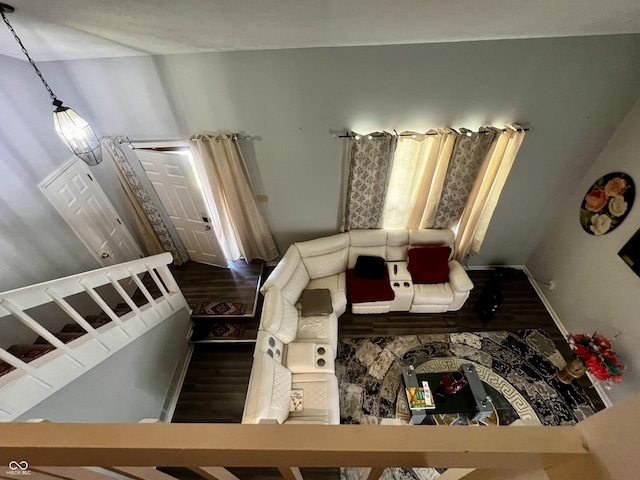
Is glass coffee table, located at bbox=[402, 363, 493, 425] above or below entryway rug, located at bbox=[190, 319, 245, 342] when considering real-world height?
below

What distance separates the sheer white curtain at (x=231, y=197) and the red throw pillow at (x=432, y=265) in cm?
207

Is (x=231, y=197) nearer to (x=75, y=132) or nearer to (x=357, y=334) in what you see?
(x=75, y=132)

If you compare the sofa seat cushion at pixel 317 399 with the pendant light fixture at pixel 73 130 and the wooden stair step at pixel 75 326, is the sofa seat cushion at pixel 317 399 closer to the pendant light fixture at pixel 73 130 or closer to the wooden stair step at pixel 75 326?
the wooden stair step at pixel 75 326

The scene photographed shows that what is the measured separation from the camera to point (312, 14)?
5.64 feet

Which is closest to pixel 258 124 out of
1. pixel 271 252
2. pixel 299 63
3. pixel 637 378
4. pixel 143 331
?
pixel 299 63

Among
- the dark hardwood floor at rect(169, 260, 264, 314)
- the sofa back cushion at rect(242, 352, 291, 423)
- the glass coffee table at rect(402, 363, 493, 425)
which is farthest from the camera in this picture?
the dark hardwood floor at rect(169, 260, 264, 314)

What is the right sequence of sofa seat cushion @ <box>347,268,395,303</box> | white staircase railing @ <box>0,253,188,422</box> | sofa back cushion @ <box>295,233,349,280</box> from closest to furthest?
white staircase railing @ <box>0,253,188,422</box>, sofa seat cushion @ <box>347,268,395,303</box>, sofa back cushion @ <box>295,233,349,280</box>

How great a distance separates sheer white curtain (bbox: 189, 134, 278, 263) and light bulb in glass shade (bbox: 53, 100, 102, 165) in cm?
108

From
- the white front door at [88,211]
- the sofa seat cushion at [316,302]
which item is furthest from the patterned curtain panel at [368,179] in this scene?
the white front door at [88,211]

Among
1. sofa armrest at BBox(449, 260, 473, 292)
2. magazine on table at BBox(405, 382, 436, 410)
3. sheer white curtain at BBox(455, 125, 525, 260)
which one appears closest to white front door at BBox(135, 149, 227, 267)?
magazine on table at BBox(405, 382, 436, 410)

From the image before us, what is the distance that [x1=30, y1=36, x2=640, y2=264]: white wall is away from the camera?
2680 mm

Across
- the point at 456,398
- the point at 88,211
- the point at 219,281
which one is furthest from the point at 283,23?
the point at 456,398

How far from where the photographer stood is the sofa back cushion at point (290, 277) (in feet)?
11.2

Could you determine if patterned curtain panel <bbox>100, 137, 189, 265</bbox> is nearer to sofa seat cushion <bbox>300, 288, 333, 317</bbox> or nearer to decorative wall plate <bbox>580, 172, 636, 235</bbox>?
sofa seat cushion <bbox>300, 288, 333, 317</bbox>
